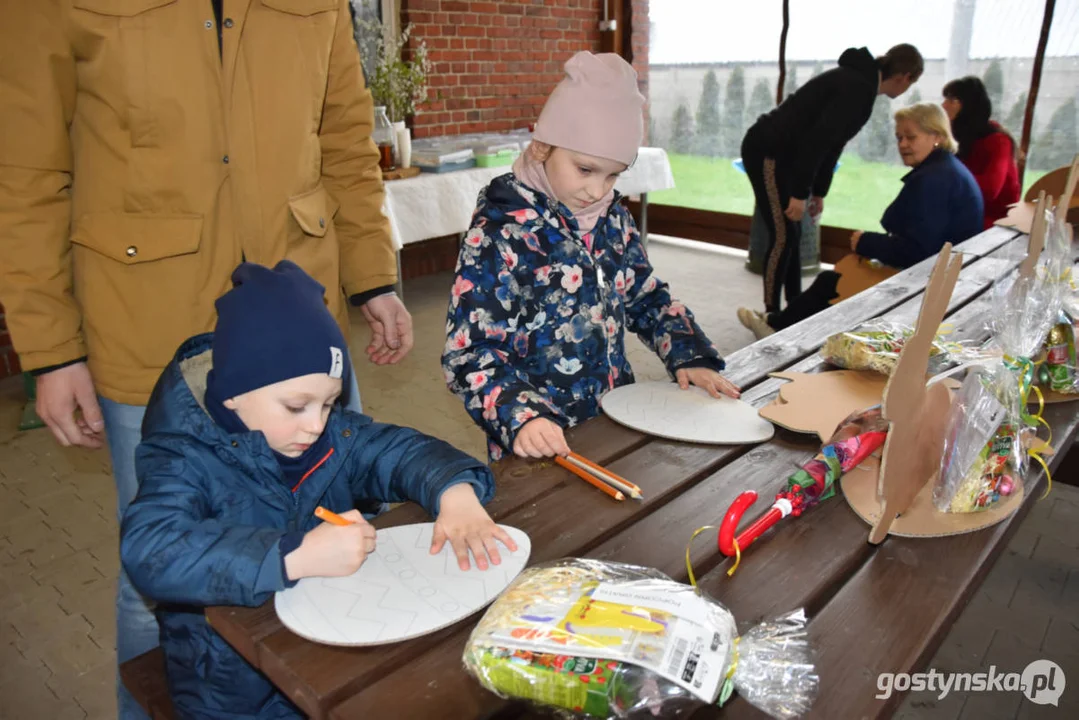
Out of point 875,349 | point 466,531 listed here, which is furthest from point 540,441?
point 875,349

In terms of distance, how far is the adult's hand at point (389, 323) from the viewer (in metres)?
1.66

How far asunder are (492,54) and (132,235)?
4.75m

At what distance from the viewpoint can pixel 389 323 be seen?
1660 millimetres

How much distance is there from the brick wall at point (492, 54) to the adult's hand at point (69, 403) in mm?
4206

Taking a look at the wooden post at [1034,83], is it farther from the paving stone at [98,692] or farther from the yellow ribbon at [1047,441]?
the paving stone at [98,692]

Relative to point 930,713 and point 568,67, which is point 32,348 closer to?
point 568,67

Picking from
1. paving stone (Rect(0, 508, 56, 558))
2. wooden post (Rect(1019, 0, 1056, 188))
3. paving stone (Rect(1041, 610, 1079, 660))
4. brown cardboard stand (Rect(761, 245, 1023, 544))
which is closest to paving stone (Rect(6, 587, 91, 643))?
paving stone (Rect(0, 508, 56, 558))

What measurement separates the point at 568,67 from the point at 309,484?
87cm

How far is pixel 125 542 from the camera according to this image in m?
0.95

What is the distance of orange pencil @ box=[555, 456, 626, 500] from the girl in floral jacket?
10cm

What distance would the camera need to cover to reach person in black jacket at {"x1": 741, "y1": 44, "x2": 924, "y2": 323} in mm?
3877

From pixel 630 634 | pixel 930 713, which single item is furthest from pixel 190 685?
pixel 930 713

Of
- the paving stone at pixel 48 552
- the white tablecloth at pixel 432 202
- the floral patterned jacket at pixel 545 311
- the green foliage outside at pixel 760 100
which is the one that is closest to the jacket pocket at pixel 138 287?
the floral patterned jacket at pixel 545 311

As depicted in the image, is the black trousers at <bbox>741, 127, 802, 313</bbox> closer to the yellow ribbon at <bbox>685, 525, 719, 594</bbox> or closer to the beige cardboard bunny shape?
the beige cardboard bunny shape
